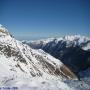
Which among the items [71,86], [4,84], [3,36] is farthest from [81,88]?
[3,36]

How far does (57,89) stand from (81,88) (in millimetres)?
2826

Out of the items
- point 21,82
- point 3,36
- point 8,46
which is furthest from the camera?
point 3,36

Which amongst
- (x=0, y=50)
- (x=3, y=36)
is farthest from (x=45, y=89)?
(x=3, y=36)

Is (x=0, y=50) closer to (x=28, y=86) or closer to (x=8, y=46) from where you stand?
(x=8, y=46)

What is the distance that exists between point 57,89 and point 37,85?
6.46 feet

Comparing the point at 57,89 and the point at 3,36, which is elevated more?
the point at 3,36

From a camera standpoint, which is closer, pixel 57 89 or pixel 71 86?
pixel 57 89

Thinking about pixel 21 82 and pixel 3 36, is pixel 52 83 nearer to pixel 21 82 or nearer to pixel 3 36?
pixel 21 82

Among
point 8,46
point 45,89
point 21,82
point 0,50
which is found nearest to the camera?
point 45,89

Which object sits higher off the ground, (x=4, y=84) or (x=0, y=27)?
(x=0, y=27)

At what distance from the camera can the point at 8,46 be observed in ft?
299

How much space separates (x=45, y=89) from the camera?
1784 cm

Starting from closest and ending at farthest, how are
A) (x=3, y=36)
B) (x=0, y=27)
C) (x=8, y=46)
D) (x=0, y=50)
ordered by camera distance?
(x=0, y=50)
(x=8, y=46)
(x=3, y=36)
(x=0, y=27)

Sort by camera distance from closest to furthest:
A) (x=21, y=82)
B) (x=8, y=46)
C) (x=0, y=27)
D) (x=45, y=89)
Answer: (x=45, y=89) < (x=21, y=82) < (x=8, y=46) < (x=0, y=27)
